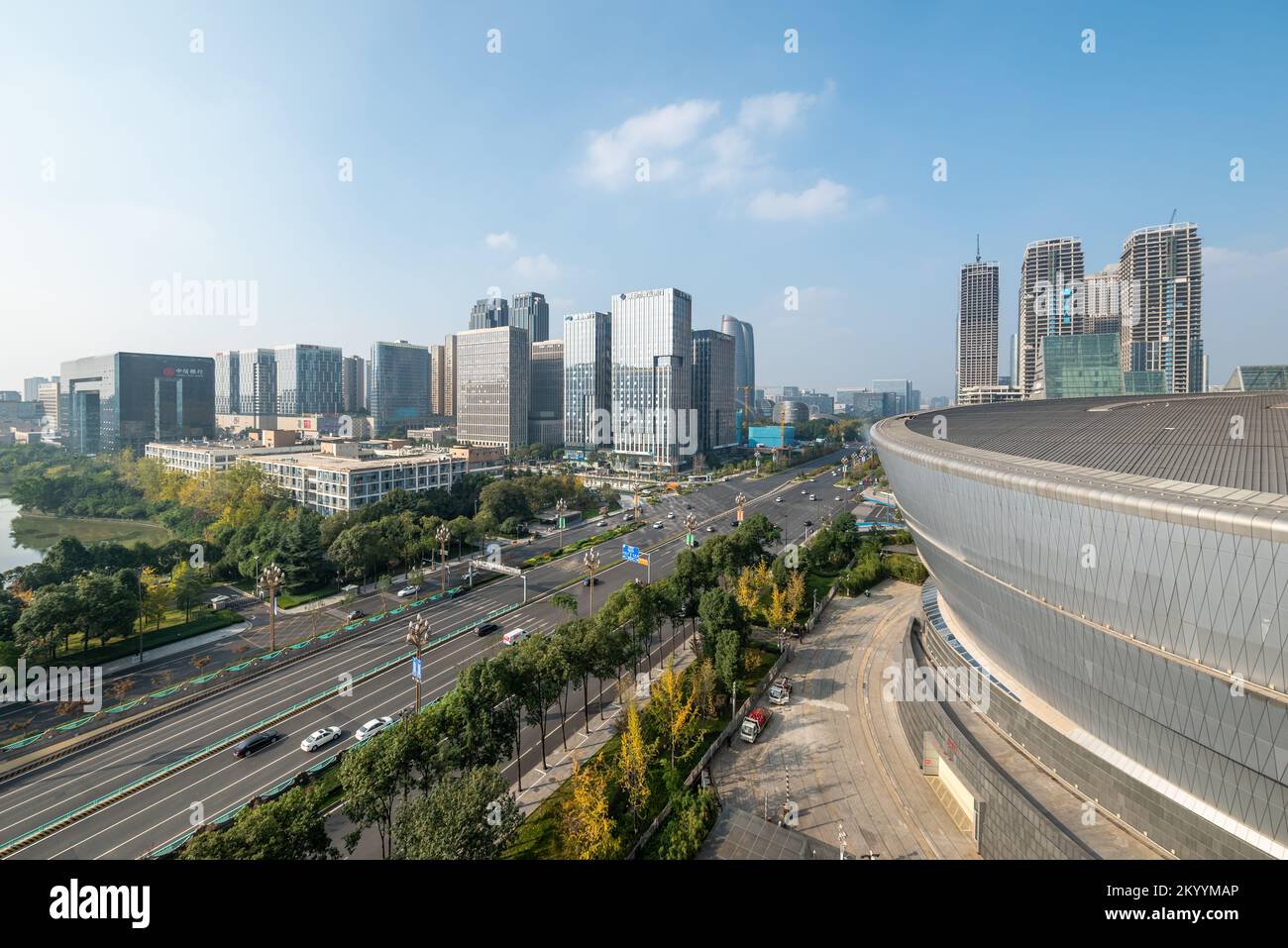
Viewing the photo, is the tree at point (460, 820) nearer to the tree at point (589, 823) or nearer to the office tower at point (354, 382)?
the tree at point (589, 823)

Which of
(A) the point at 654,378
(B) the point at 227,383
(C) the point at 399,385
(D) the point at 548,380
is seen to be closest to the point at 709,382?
(A) the point at 654,378

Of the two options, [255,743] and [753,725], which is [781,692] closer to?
[753,725]

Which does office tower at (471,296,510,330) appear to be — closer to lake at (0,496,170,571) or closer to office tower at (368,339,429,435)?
office tower at (368,339,429,435)

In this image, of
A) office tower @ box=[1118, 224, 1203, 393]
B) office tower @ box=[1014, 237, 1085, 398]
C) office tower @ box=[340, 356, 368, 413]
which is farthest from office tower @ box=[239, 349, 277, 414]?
office tower @ box=[1118, 224, 1203, 393]

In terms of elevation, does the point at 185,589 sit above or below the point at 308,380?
below

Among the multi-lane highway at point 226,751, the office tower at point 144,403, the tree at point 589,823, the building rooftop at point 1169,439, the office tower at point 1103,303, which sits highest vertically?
the office tower at point 1103,303

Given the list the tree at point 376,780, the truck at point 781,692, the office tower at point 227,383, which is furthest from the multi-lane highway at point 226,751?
the office tower at point 227,383

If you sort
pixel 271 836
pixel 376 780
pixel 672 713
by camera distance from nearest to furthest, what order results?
pixel 271 836 < pixel 376 780 < pixel 672 713
